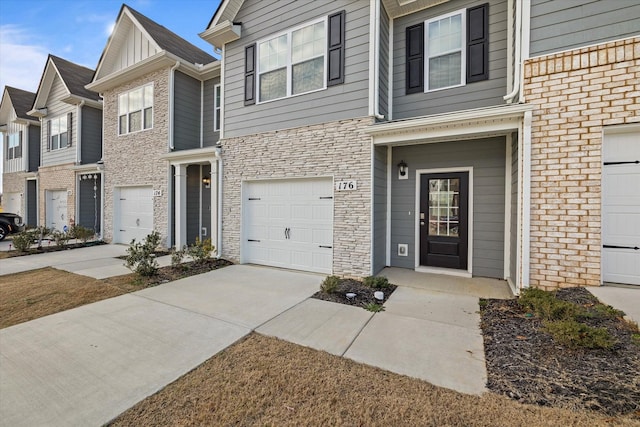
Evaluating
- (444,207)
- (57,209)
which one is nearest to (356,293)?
(444,207)

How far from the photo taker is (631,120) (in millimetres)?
3961

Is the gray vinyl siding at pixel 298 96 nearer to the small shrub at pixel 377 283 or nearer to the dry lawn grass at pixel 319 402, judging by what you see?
the small shrub at pixel 377 283

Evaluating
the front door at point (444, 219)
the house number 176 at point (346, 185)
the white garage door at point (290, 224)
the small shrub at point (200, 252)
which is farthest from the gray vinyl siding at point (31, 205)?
the front door at point (444, 219)

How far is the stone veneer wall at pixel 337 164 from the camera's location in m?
→ 5.62

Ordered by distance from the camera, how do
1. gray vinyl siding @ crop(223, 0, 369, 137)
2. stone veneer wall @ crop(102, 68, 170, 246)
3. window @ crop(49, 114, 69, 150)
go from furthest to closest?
window @ crop(49, 114, 69, 150)
stone veneer wall @ crop(102, 68, 170, 246)
gray vinyl siding @ crop(223, 0, 369, 137)

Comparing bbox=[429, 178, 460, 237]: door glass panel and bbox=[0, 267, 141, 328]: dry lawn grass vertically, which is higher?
bbox=[429, 178, 460, 237]: door glass panel

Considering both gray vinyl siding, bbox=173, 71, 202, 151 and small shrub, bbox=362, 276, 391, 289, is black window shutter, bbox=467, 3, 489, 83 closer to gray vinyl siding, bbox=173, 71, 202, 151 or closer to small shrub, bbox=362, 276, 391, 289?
small shrub, bbox=362, 276, 391, 289

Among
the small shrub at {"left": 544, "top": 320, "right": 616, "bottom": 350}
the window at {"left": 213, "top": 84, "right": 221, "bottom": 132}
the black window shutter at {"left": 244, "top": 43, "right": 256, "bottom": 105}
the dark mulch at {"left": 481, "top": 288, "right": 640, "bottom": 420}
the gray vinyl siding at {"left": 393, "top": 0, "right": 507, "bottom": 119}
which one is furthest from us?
the window at {"left": 213, "top": 84, "right": 221, "bottom": 132}

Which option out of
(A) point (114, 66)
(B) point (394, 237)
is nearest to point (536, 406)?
(B) point (394, 237)

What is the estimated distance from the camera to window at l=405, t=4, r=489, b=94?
5469 millimetres

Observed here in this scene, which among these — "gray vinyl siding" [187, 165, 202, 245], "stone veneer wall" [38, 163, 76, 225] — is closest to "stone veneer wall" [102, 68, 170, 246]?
"gray vinyl siding" [187, 165, 202, 245]

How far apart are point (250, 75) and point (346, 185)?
13.0ft

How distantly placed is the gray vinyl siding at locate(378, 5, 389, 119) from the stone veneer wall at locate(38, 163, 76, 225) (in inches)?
530

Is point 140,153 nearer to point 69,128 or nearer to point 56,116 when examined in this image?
point 69,128
